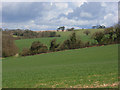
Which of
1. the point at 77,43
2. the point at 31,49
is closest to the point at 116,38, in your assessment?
the point at 77,43

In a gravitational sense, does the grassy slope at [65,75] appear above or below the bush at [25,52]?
above

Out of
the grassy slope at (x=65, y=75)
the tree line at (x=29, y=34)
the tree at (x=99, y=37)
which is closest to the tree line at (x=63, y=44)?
the tree at (x=99, y=37)

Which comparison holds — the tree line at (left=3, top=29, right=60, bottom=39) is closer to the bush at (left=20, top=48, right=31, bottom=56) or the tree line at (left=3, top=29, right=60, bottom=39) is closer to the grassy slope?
the bush at (left=20, top=48, right=31, bottom=56)

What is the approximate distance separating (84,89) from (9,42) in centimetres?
7056

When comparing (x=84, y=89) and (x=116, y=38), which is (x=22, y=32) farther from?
(x=84, y=89)

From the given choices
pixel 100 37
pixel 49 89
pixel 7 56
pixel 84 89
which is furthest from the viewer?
pixel 100 37

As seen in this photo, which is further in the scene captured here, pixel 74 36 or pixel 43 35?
pixel 43 35

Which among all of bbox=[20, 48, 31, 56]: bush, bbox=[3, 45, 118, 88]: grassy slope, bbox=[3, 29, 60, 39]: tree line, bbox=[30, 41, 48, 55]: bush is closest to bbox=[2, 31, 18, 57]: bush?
bbox=[20, 48, 31, 56]: bush

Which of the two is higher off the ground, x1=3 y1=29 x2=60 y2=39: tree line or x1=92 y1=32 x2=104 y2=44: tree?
x1=3 y1=29 x2=60 y2=39: tree line

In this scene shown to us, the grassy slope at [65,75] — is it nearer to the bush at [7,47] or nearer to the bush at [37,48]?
the bush at [7,47]

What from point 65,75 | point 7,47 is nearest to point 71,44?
point 7,47

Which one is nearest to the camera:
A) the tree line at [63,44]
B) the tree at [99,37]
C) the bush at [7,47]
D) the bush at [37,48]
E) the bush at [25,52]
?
the bush at [7,47]

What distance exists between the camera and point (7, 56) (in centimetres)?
7406

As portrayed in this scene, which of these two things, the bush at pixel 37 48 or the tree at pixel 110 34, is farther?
the bush at pixel 37 48
